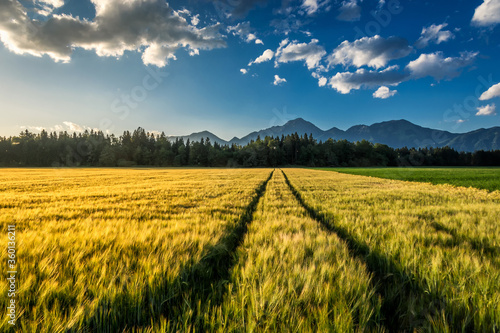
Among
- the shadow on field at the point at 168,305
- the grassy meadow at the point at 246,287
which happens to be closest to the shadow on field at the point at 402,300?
the grassy meadow at the point at 246,287

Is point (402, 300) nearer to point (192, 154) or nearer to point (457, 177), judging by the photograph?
point (457, 177)

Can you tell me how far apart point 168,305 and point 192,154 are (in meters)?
111

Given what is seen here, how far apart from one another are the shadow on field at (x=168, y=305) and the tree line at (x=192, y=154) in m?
106

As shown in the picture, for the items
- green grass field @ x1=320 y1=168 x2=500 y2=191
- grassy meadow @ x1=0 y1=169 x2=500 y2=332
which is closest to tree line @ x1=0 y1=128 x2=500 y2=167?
green grass field @ x1=320 y1=168 x2=500 y2=191

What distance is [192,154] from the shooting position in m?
108

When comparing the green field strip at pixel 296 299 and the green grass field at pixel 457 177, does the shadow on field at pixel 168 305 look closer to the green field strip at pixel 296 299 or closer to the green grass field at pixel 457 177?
the green field strip at pixel 296 299

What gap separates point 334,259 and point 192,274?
1.82 metres

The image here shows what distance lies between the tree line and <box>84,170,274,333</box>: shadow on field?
346ft

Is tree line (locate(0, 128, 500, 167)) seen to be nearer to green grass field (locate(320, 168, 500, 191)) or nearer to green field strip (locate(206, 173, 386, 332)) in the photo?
green grass field (locate(320, 168, 500, 191))

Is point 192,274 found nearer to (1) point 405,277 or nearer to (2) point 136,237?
(2) point 136,237

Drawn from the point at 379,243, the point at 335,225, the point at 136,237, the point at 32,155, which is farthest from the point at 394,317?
the point at 32,155

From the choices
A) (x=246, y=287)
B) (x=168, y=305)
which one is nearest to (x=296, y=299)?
(x=246, y=287)

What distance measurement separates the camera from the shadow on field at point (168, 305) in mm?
1438

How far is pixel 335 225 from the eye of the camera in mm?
4738
